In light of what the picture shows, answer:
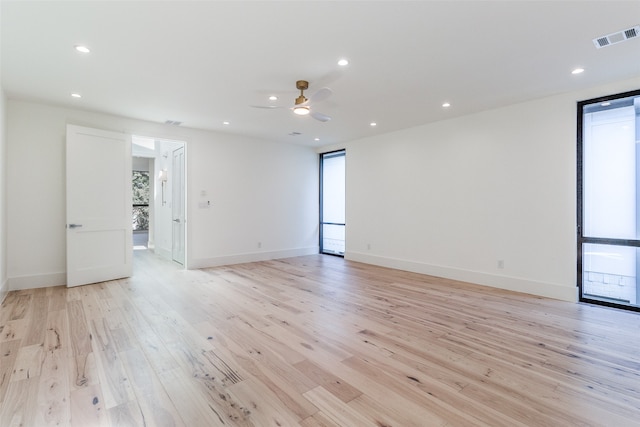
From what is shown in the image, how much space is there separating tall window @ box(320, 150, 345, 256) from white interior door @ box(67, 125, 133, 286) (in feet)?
14.6

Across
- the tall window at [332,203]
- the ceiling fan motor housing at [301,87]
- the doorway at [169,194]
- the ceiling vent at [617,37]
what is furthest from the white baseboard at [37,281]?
the ceiling vent at [617,37]

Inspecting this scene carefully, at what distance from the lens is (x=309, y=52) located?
296 cm

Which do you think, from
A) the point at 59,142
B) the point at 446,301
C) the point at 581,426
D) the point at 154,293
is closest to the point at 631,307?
the point at 446,301

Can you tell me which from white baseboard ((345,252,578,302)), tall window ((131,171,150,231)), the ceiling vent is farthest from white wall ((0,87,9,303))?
tall window ((131,171,150,231))

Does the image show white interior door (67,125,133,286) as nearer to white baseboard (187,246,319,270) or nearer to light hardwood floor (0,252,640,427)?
Result: light hardwood floor (0,252,640,427)

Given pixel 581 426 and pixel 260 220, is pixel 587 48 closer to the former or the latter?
pixel 581 426

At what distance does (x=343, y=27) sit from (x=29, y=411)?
349cm

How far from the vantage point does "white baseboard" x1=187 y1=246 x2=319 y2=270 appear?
609cm

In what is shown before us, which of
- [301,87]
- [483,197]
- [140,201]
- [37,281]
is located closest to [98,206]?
[37,281]

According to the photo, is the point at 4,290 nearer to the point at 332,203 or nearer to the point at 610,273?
the point at 332,203

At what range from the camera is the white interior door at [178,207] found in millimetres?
6285

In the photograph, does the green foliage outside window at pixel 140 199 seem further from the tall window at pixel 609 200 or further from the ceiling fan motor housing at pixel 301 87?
the tall window at pixel 609 200

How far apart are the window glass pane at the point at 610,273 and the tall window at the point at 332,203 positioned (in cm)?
466

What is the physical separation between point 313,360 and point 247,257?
454cm
